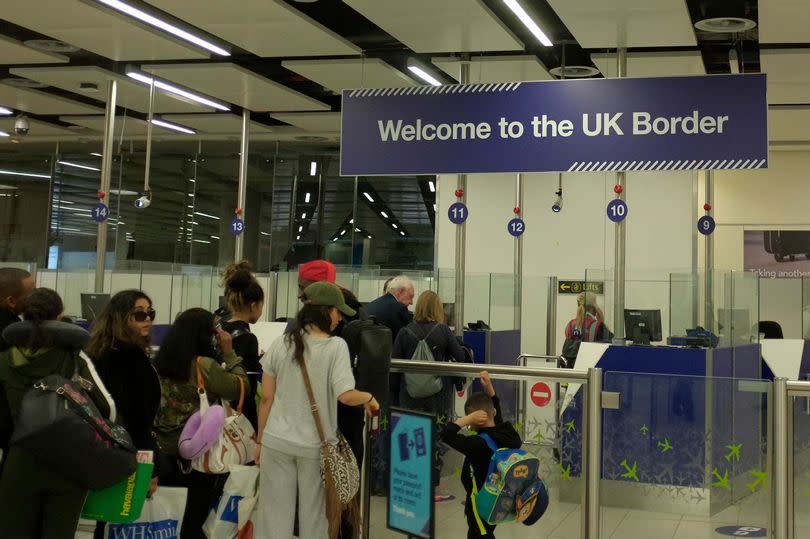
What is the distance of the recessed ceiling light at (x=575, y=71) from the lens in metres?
10.2

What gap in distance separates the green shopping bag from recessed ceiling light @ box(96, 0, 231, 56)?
589 centimetres

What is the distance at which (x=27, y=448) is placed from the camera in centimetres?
346

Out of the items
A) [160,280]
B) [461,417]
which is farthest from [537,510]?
[160,280]

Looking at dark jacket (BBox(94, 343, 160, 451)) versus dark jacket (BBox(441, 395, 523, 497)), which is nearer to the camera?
dark jacket (BBox(94, 343, 160, 451))

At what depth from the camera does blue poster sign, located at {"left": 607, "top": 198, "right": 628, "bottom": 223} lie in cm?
1027

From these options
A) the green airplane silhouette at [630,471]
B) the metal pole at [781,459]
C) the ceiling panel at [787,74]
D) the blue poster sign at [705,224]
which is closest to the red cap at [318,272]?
the green airplane silhouette at [630,471]

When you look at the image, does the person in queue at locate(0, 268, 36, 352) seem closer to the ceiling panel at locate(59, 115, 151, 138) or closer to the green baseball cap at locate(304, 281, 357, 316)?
the green baseball cap at locate(304, 281, 357, 316)

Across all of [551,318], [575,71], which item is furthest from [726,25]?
[551,318]

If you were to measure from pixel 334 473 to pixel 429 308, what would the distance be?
118 inches

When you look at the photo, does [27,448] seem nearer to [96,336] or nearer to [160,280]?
[96,336]

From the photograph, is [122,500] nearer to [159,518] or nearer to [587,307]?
[159,518]

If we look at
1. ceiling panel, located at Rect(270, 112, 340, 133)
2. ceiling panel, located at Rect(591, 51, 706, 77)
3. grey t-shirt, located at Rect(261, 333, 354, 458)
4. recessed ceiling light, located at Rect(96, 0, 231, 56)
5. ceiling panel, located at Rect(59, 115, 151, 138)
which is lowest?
grey t-shirt, located at Rect(261, 333, 354, 458)

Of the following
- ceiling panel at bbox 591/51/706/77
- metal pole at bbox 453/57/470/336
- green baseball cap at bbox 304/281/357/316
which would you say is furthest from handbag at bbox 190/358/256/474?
ceiling panel at bbox 591/51/706/77

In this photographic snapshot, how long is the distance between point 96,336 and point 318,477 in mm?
1088
